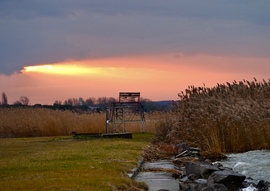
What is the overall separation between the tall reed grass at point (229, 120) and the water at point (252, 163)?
3.19 ft

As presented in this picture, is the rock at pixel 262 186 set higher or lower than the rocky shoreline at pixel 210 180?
lower

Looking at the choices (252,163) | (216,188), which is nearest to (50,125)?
(252,163)

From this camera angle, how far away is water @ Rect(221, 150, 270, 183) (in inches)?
539

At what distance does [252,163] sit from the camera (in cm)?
1536

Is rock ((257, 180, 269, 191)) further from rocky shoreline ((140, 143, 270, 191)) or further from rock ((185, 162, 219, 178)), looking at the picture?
rock ((185, 162, 219, 178))

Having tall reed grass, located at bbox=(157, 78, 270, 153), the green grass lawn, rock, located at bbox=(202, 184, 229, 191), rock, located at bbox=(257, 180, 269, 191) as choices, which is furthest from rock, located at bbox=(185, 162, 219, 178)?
tall reed grass, located at bbox=(157, 78, 270, 153)

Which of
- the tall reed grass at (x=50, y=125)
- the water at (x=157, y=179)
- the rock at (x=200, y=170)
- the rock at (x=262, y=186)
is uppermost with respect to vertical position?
the tall reed grass at (x=50, y=125)

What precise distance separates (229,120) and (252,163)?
14.4 ft

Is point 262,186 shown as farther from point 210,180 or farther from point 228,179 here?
point 210,180

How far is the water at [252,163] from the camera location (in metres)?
13.7

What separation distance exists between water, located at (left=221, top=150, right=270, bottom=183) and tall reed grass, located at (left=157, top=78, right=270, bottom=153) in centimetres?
97

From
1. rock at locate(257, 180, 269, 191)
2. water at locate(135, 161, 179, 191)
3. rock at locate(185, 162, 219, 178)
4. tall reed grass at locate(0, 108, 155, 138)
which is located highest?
tall reed grass at locate(0, 108, 155, 138)

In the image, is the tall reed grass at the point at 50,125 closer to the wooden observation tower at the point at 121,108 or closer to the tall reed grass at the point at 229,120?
the wooden observation tower at the point at 121,108

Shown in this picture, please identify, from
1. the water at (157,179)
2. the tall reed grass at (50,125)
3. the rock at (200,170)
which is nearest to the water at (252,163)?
the rock at (200,170)
